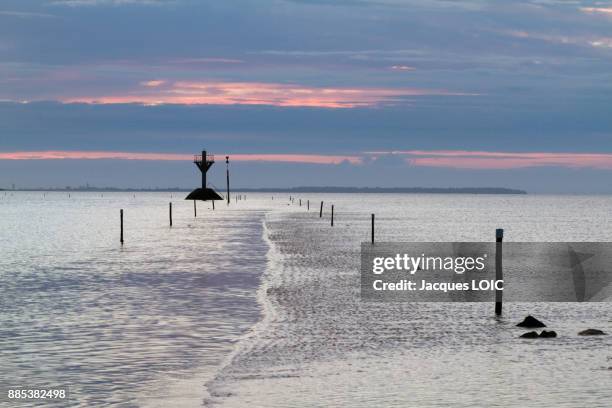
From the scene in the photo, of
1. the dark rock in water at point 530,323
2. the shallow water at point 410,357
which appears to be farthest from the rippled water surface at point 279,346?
the dark rock in water at point 530,323

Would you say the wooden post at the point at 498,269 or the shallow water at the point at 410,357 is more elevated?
the wooden post at the point at 498,269

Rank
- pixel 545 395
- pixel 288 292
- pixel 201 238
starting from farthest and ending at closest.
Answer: pixel 201 238
pixel 288 292
pixel 545 395

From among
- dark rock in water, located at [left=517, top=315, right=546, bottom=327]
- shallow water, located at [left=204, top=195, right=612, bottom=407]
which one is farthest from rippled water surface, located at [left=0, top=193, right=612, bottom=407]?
dark rock in water, located at [left=517, top=315, right=546, bottom=327]

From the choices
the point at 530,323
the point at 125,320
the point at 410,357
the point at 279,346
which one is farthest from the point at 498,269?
→ the point at 125,320

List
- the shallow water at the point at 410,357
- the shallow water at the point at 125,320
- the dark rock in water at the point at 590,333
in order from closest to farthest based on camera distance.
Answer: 1. the shallow water at the point at 410,357
2. the shallow water at the point at 125,320
3. the dark rock in water at the point at 590,333

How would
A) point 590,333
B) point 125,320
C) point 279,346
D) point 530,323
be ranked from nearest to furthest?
point 279,346
point 590,333
point 530,323
point 125,320

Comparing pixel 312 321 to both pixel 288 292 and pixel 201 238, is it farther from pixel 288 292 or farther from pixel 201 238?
pixel 201 238

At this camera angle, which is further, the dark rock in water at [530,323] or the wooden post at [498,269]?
the wooden post at [498,269]

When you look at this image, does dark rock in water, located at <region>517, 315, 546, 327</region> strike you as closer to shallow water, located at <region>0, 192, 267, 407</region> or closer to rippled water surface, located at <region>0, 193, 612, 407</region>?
rippled water surface, located at <region>0, 193, 612, 407</region>

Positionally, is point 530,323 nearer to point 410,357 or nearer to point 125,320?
point 410,357

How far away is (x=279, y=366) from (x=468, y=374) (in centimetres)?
310

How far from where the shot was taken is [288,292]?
26766 millimetres

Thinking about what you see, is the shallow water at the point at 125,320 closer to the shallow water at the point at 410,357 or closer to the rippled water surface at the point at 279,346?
the rippled water surface at the point at 279,346

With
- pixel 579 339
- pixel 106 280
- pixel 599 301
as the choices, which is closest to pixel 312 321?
pixel 579 339
